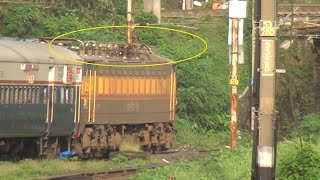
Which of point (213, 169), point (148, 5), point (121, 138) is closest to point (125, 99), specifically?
point (121, 138)

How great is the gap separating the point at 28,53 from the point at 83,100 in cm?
278

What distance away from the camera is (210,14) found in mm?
54656

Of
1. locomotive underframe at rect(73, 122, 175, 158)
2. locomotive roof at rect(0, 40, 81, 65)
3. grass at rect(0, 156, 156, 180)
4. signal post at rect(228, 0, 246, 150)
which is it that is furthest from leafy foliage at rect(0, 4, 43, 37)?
grass at rect(0, 156, 156, 180)

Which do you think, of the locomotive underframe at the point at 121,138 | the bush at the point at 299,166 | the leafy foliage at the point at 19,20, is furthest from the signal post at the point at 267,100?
the leafy foliage at the point at 19,20

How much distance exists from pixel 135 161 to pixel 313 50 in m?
21.8

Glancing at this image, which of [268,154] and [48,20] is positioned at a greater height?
[48,20]

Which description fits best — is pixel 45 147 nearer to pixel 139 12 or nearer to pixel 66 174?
pixel 66 174

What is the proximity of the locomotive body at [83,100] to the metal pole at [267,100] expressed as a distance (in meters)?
10.4

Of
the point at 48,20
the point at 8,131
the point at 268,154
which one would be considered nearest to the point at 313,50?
the point at 48,20

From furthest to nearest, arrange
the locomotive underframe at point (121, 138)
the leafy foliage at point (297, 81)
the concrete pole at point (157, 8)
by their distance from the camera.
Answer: the concrete pole at point (157, 8) → the leafy foliage at point (297, 81) → the locomotive underframe at point (121, 138)

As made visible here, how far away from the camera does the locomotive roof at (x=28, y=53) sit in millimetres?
19922

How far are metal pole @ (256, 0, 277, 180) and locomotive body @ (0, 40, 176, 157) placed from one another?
34.1 feet

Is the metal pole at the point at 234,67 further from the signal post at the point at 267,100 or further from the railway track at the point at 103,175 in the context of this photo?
the signal post at the point at 267,100

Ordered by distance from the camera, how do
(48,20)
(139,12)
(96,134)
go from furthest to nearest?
(139,12) → (48,20) → (96,134)
